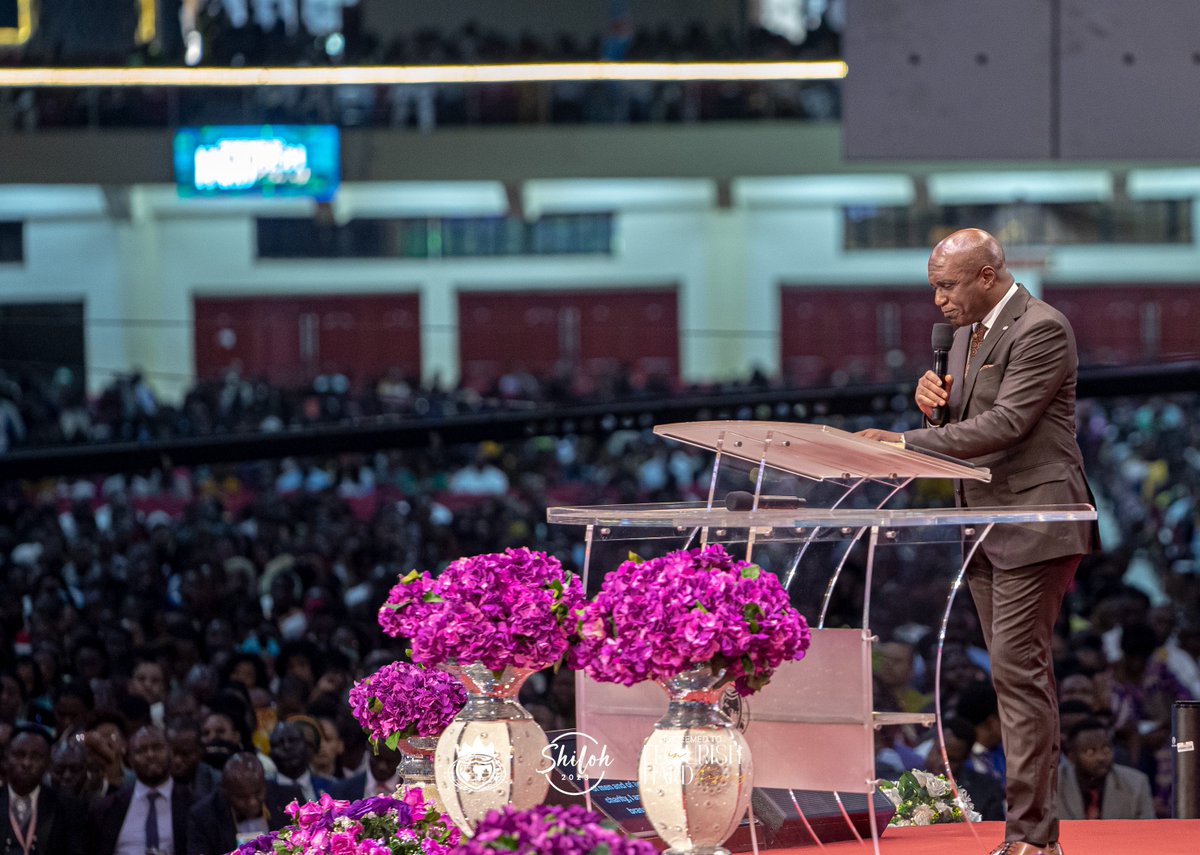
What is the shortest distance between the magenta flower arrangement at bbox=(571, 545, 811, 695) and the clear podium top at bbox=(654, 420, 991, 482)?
41 centimetres

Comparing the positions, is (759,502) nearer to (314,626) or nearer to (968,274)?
(968,274)

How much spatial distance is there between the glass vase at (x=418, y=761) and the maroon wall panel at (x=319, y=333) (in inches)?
495

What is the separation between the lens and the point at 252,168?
17.2 m

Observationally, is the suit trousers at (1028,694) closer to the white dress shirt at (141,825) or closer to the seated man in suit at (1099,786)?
the seated man in suit at (1099,786)

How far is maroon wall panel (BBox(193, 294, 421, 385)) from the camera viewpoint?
59.8 feet

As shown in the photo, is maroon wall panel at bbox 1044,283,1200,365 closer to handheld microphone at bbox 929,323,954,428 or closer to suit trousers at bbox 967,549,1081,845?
handheld microphone at bbox 929,323,954,428

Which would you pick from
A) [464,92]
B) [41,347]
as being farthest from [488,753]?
[464,92]

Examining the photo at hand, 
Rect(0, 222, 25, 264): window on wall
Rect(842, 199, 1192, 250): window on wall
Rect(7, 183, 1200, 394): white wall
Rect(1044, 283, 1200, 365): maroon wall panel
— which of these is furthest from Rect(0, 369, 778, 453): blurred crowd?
Rect(1044, 283, 1200, 365): maroon wall panel

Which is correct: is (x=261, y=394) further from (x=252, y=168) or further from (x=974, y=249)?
(x=974, y=249)

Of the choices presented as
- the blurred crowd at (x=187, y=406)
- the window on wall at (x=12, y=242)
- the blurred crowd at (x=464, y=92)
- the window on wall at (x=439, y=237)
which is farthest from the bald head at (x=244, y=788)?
the window on wall at (x=439, y=237)

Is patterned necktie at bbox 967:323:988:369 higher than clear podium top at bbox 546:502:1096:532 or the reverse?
higher

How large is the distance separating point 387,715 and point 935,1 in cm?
582

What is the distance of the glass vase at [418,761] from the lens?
4.80 metres

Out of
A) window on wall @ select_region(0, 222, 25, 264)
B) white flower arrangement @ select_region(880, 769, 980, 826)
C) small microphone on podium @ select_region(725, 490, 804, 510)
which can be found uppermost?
window on wall @ select_region(0, 222, 25, 264)
